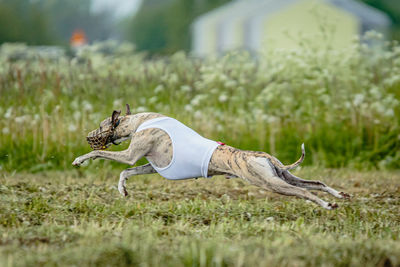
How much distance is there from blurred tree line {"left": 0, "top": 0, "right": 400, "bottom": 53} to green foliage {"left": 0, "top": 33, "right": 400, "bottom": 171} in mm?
15639

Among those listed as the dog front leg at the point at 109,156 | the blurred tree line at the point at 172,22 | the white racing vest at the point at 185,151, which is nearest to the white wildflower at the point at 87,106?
the dog front leg at the point at 109,156

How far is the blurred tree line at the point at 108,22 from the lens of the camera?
44.8 meters

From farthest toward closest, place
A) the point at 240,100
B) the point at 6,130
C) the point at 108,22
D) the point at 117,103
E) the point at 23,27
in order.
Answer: the point at 108,22 < the point at 23,27 < the point at 240,100 < the point at 117,103 < the point at 6,130

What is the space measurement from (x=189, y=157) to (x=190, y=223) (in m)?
0.67

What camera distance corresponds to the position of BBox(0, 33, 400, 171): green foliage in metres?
9.46

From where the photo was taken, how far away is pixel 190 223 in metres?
5.73

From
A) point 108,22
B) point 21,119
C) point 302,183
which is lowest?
point 302,183

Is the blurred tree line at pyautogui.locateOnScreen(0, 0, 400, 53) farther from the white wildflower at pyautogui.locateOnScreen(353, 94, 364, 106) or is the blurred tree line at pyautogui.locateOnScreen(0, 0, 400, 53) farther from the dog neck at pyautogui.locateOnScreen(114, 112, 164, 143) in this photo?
the dog neck at pyautogui.locateOnScreen(114, 112, 164, 143)

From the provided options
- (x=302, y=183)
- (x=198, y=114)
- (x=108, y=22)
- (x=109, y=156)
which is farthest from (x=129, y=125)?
(x=108, y=22)

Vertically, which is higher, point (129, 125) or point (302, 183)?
point (129, 125)

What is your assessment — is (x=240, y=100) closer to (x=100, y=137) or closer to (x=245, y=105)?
(x=245, y=105)

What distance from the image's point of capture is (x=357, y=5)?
28.0m

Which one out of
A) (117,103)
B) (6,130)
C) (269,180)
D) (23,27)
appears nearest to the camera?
(269,180)

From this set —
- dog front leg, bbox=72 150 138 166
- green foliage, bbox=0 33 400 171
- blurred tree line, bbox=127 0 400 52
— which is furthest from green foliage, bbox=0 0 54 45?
dog front leg, bbox=72 150 138 166
